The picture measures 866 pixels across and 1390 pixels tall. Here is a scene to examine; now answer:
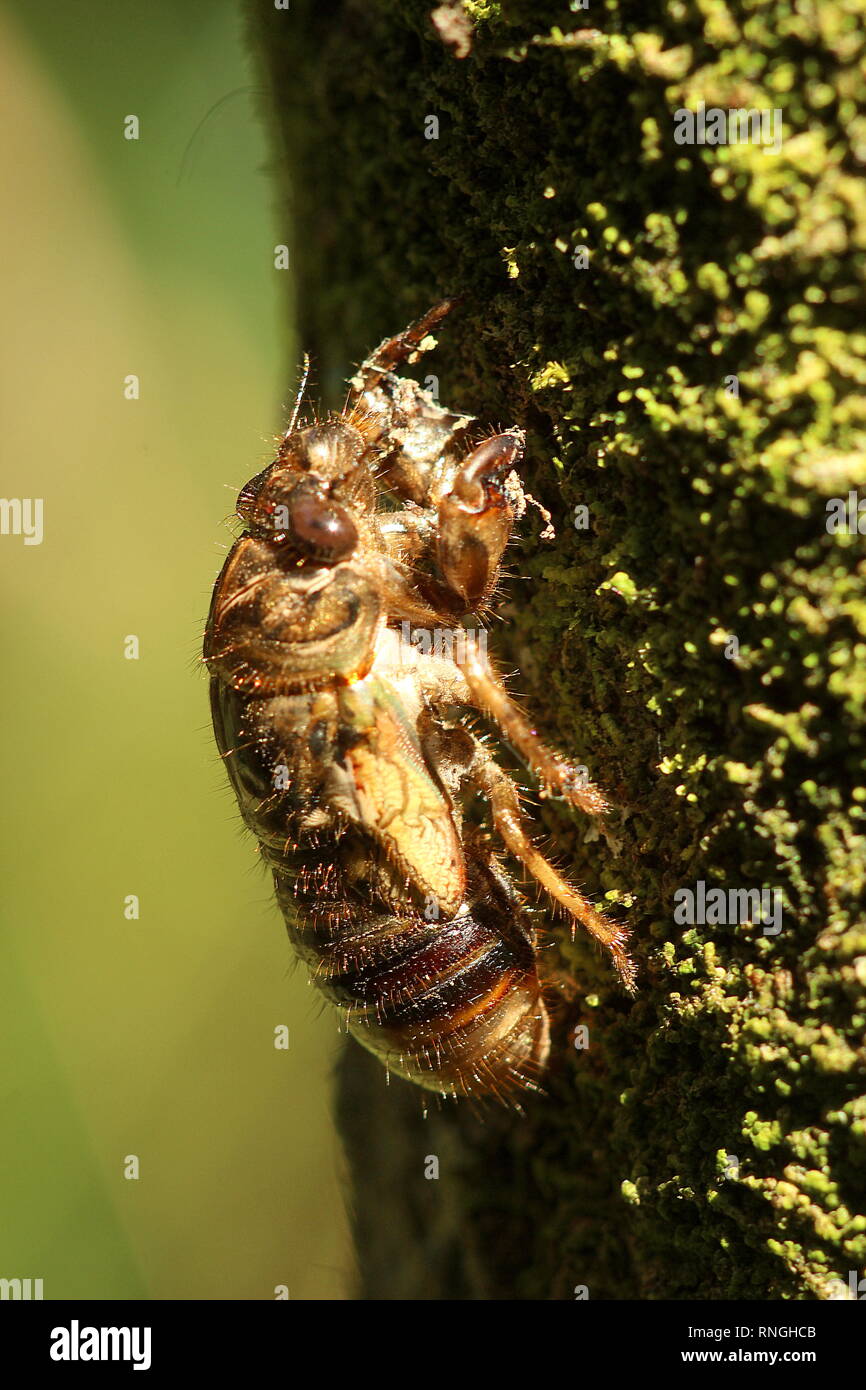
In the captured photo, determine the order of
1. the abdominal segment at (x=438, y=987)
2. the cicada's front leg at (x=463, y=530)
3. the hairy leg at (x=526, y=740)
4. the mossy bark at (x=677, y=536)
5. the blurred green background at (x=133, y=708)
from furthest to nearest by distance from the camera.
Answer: the blurred green background at (x=133, y=708) → the abdominal segment at (x=438, y=987) → the cicada's front leg at (x=463, y=530) → the hairy leg at (x=526, y=740) → the mossy bark at (x=677, y=536)

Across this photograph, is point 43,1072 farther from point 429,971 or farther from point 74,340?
point 74,340

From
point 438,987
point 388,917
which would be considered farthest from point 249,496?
point 438,987

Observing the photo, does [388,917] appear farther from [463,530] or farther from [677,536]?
[677,536]

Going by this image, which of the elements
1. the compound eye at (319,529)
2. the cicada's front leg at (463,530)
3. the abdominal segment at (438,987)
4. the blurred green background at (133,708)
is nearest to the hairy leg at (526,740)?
the cicada's front leg at (463,530)

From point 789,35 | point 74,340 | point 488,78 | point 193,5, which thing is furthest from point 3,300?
point 789,35

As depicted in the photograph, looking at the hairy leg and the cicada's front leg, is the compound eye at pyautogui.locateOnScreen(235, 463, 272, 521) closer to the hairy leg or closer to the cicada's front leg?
the cicada's front leg

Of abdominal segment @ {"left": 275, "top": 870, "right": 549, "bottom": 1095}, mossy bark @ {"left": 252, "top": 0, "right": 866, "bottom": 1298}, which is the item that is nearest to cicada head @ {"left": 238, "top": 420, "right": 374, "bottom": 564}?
mossy bark @ {"left": 252, "top": 0, "right": 866, "bottom": 1298}

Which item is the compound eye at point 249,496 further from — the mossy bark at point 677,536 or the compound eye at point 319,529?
the mossy bark at point 677,536
